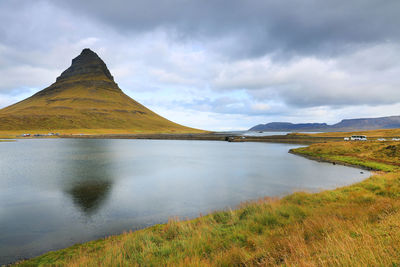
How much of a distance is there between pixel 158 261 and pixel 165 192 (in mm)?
14849

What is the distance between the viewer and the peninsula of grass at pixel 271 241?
4.91 meters

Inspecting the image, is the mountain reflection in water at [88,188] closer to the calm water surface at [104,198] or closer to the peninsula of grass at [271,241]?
the calm water surface at [104,198]

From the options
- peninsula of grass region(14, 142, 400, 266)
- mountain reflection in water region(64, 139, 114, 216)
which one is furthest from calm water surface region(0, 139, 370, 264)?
peninsula of grass region(14, 142, 400, 266)

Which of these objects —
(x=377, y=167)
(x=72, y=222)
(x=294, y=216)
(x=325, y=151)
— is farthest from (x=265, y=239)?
(x=325, y=151)

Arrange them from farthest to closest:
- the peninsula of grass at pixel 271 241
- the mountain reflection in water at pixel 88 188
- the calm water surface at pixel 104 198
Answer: the mountain reflection in water at pixel 88 188, the calm water surface at pixel 104 198, the peninsula of grass at pixel 271 241

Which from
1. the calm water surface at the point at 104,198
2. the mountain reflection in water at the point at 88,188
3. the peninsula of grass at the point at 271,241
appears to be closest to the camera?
the peninsula of grass at the point at 271,241

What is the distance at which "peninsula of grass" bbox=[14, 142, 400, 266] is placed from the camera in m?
4.91

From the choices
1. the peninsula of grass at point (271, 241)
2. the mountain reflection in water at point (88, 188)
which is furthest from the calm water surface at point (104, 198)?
the peninsula of grass at point (271, 241)

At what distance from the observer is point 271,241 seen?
7.16 m

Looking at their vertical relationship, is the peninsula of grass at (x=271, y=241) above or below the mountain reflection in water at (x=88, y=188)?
above

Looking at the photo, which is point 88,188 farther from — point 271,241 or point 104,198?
point 271,241

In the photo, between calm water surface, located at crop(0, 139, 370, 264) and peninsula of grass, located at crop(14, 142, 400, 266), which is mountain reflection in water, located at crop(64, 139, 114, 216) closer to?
calm water surface, located at crop(0, 139, 370, 264)

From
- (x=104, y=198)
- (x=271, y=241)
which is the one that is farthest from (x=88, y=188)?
(x=271, y=241)

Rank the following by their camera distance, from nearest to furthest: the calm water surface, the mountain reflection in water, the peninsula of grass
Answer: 1. the peninsula of grass
2. the calm water surface
3. the mountain reflection in water
